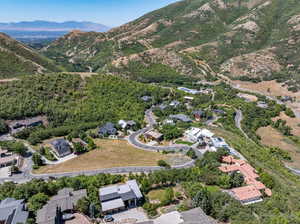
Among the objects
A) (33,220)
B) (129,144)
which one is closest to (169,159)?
(129,144)

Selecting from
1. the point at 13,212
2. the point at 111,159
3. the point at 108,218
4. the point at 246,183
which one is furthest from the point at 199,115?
the point at 13,212

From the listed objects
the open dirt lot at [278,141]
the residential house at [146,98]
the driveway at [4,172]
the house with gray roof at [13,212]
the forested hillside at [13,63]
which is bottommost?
the open dirt lot at [278,141]

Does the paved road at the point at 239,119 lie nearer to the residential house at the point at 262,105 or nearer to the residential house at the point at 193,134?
the residential house at the point at 262,105

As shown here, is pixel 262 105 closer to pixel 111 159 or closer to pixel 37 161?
pixel 111 159

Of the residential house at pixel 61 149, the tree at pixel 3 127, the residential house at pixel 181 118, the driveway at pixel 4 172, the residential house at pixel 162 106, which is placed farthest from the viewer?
the residential house at pixel 162 106

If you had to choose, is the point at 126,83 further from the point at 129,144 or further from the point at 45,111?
the point at 129,144

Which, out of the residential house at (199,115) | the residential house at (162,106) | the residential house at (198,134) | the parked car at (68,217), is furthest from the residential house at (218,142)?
the parked car at (68,217)

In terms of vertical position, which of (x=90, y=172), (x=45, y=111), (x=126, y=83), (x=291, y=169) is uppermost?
(x=126, y=83)
